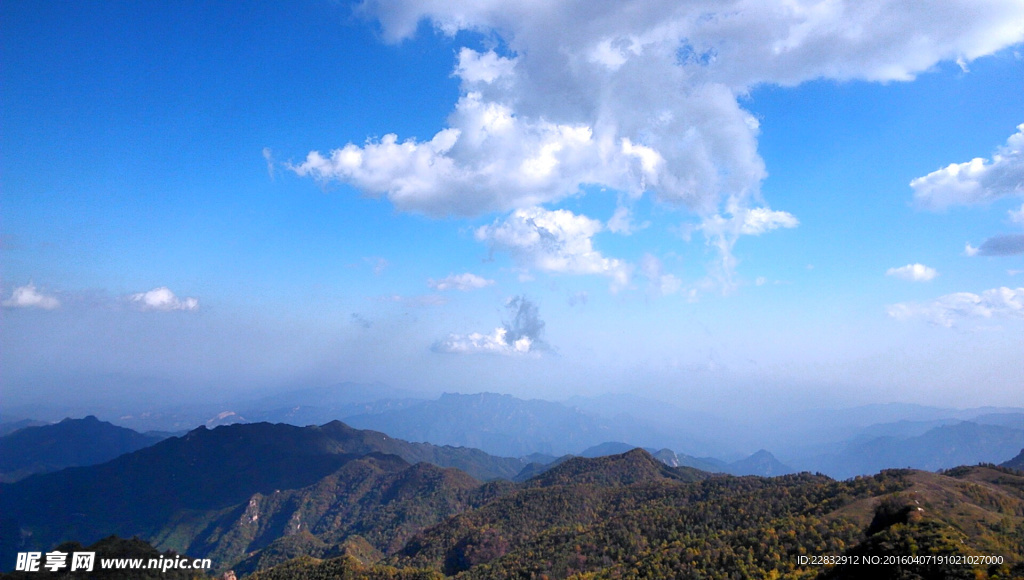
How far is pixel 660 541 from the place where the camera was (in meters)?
89.2

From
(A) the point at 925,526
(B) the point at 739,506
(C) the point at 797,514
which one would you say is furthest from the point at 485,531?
(A) the point at 925,526

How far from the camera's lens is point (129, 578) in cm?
4666

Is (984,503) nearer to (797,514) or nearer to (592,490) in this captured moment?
(797,514)

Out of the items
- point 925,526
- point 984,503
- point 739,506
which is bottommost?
point 739,506

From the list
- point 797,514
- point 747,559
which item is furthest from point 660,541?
point 747,559

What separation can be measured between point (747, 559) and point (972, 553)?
35.2 metres

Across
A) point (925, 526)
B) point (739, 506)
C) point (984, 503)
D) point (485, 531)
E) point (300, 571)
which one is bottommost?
point (485, 531)

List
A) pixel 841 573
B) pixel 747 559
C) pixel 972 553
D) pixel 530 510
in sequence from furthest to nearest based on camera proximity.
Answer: pixel 530 510, pixel 747 559, pixel 841 573, pixel 972 553

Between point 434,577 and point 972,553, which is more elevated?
point 972,553

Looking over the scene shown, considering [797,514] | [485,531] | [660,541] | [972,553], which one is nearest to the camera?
[972,553]

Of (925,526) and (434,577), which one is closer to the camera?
(925,526)

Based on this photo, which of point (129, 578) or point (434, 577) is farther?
point (434, 577)

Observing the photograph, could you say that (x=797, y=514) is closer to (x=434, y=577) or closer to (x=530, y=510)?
(x=434, y=577)

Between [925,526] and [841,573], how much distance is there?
8158mm
